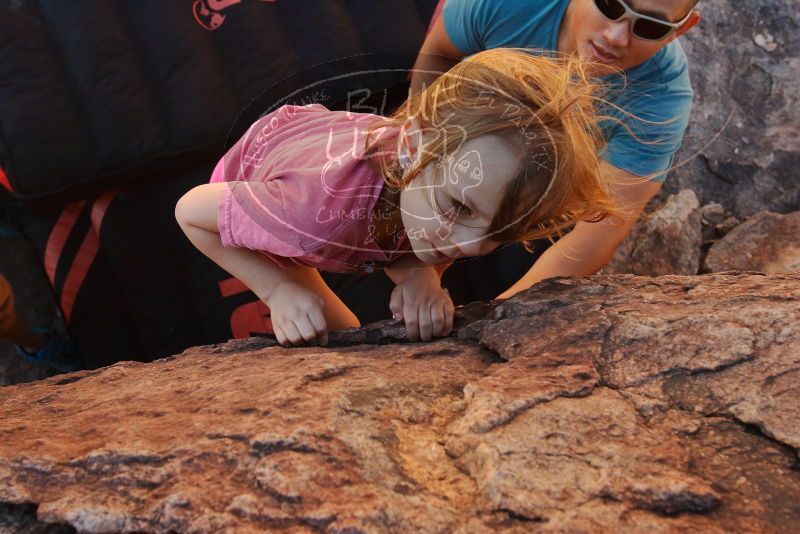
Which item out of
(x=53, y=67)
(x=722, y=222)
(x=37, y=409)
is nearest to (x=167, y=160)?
(x=53, y=67)

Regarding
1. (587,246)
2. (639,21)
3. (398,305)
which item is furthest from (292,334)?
(639,21)

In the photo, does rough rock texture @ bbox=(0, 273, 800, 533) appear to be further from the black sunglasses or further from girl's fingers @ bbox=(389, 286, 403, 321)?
the black sunglasses

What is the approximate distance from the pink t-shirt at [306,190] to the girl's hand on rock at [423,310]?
74 mm

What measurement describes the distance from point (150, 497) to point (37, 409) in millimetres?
387

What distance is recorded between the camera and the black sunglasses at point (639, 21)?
125 cm

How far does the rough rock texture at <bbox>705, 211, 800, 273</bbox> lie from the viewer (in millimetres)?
1934

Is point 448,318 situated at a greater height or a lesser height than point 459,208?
lesser

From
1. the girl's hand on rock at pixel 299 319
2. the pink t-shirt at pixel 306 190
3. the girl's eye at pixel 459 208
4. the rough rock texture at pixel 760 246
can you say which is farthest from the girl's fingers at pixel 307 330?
the rough rock texture at pixel 760 246

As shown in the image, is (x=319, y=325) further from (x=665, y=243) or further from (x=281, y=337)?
(x=665, y=243)

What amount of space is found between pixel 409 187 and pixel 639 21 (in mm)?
645

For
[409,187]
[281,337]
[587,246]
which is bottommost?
[587,246]

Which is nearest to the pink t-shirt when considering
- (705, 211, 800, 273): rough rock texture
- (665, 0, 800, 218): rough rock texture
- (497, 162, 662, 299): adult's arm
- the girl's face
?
the girl's face

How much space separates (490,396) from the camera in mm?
832

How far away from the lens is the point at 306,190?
1.04m
